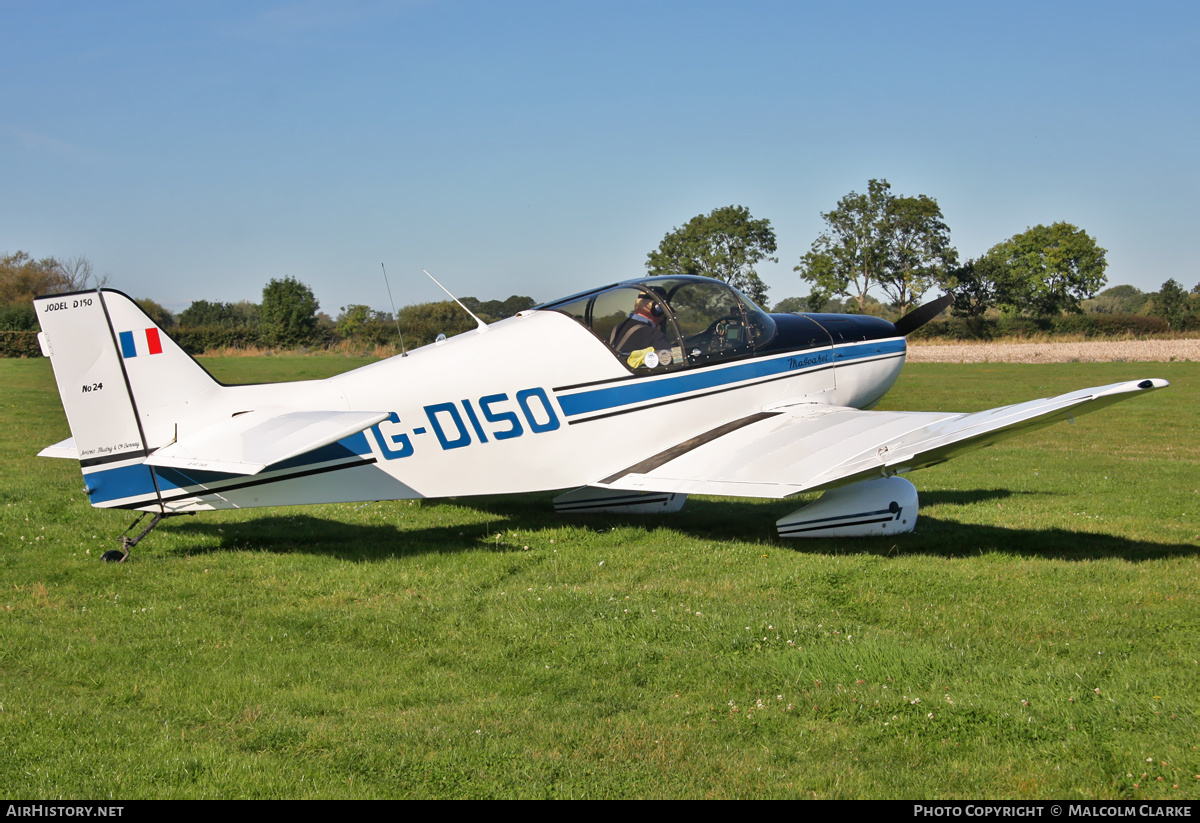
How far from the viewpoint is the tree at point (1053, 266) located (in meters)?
60.0

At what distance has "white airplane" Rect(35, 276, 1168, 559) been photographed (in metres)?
6.21

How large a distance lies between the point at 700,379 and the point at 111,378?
16.1 ft

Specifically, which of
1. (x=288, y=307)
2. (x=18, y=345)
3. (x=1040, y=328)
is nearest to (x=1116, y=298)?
(x=1040, y=328)

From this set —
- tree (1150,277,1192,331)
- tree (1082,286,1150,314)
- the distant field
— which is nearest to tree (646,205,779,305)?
the distant field

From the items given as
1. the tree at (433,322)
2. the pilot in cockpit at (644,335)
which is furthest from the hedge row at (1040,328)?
the pilot in cockpit at (644,335)

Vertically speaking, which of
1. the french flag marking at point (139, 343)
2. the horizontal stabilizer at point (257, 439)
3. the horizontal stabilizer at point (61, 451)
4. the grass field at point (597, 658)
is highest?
the french flag marking at point (139, 343)

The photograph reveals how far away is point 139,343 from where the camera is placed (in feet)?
20.9

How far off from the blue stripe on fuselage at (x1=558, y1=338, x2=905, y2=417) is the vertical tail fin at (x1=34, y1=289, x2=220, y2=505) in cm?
314

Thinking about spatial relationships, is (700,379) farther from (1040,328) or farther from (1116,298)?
(1116,298)

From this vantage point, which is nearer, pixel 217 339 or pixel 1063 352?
pixel 1063 352

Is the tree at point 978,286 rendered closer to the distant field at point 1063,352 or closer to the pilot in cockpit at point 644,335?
the distant field at point 1063,352

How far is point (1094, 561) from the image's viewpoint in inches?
263

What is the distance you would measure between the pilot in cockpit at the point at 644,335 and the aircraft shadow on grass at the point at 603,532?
161cm
